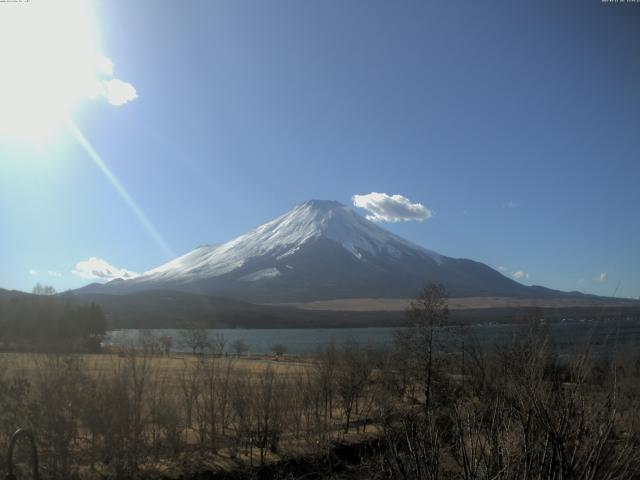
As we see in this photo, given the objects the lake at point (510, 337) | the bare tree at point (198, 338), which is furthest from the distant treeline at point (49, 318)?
the bare tree at point (198, 338)

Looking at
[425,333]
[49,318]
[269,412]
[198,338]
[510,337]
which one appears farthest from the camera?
[198,338]

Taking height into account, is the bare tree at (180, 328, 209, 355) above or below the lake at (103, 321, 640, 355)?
below

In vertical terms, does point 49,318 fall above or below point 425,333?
below

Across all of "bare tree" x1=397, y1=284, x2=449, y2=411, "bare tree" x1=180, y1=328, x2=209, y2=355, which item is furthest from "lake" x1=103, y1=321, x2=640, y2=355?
"bare tree" x1=180, y1=328, x2=209, y2=355

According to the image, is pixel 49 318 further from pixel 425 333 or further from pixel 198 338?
pixel 425 333

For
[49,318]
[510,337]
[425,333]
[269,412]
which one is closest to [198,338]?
[49,318]

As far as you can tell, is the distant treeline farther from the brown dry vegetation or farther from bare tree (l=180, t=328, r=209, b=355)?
the brown dry vegetation

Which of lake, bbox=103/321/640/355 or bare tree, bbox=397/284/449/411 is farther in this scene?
bare tree, bbox=397/284/449/411

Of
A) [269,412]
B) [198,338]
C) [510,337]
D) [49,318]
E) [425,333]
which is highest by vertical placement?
[425,333]

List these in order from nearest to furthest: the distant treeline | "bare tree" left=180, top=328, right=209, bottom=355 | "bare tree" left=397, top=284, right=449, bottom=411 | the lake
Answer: the lake → "bare tree" left=397, top=284, right=449, bottom=411 → the distant treeline → "bare tree" left=180, top=328, right=209, bottom=355

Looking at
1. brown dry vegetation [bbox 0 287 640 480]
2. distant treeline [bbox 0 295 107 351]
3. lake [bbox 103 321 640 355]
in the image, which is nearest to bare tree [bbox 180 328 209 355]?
lake [bbox 103 321 640 355]

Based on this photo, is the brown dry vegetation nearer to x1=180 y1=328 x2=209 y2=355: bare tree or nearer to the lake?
the lake

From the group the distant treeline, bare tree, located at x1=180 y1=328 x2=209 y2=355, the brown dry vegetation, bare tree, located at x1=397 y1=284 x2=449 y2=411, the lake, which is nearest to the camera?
the brown dry vegetation

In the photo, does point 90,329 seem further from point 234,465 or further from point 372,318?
point 372,318
